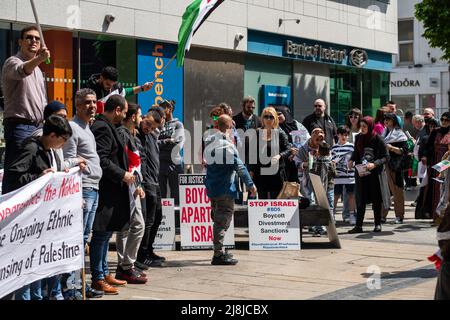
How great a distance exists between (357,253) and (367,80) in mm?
18893

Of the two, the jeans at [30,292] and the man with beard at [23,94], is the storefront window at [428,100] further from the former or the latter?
the jeans at [30,292]

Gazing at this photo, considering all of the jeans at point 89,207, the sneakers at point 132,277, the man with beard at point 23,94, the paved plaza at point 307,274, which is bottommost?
the paved plaza at point 307,274

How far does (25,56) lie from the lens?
7.50 m

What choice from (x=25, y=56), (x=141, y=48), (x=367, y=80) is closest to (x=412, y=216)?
(x=141, y=48)

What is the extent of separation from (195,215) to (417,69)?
112ft

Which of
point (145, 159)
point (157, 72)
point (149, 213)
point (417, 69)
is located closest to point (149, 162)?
point (145, 159)

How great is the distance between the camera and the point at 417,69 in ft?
141

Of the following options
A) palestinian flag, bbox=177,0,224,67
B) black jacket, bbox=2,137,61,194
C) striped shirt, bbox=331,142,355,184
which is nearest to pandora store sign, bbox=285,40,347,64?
striped shirt, bbox=331,142,355,184

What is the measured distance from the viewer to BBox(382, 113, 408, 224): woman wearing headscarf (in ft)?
48.2

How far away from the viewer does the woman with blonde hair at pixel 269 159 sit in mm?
11812

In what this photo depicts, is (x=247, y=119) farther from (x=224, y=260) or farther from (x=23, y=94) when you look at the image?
(x=23, y=94)

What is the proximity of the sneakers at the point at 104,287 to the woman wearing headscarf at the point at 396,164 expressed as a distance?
307 inches

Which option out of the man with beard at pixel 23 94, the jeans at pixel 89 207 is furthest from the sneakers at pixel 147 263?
the man with beard at pixel 23 94

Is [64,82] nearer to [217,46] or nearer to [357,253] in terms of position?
[217,46]
